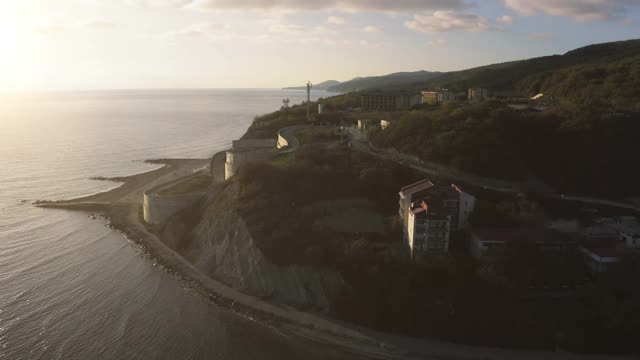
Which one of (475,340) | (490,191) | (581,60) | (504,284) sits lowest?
(475,340)

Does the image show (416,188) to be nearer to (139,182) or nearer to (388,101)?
(139,182)

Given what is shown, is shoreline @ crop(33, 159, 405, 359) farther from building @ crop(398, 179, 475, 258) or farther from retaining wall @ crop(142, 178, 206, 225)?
building @ crop(398, 179, 475, 258)

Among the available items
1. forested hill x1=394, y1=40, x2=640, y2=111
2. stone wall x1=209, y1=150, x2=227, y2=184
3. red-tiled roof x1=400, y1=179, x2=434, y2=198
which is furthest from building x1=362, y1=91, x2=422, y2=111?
red-tiled roof x1=400, y1=179, x2=434, y2=198

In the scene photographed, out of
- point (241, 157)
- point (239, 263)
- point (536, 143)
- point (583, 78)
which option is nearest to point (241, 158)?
point (241, 157)

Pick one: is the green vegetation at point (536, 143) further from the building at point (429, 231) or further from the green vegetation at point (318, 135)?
the building at point (429, 231)

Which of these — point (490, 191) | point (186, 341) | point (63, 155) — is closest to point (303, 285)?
point (186, 341)

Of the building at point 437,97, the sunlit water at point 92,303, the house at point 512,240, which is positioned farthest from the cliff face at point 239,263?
the building at point 437,97

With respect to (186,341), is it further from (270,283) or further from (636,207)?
(636,207)

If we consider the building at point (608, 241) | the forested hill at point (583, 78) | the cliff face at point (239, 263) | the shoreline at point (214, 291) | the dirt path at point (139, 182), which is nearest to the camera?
the shoreline at point (214, 291)
